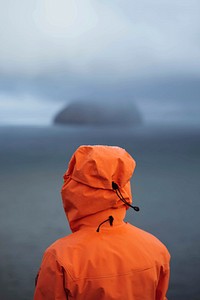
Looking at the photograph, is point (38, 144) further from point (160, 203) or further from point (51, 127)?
point (160, 203)

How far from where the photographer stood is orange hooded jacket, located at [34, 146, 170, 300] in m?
0.82

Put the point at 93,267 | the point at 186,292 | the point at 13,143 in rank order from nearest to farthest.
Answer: the point at 93,267
the point at 186,292
the point at 13,143

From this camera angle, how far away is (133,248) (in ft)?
2.87

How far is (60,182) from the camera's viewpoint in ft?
8.21

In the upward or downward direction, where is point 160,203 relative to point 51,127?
downward

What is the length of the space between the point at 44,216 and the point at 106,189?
1682 mm

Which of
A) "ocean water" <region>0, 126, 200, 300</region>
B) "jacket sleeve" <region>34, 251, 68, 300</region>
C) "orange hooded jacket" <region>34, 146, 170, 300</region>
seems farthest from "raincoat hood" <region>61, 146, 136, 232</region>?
"ocean water" <region>0, 126, 200, 300</region>

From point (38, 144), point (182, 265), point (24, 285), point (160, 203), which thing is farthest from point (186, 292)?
point (38, 144)

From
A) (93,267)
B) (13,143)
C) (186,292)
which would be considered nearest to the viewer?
(93,267)

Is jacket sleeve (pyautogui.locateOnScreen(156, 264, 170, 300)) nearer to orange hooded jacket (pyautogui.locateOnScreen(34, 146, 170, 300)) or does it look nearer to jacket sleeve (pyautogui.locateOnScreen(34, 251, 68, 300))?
orange hooded jacket (pyautogui.locateOnScreen(34, 146, 170, 300))

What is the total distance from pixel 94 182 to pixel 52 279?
241mm

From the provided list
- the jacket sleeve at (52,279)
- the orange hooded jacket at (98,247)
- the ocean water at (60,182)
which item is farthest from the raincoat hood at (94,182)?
the ocean water at (60,182)

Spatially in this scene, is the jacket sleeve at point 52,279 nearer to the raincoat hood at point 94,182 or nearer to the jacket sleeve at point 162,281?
the raincoat hood at point 94,182

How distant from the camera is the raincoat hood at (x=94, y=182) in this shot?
83 cm
